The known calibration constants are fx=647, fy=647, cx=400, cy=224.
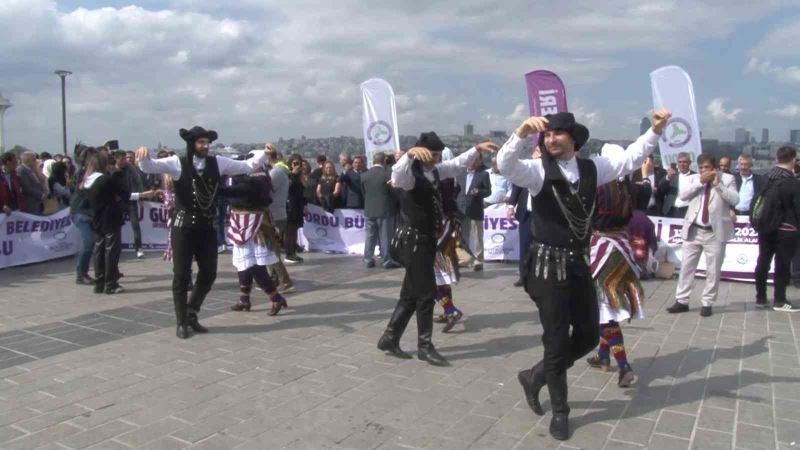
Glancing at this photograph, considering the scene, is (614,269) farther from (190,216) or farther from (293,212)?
(293,212)

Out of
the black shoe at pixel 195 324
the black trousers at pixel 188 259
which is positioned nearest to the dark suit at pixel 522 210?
the black trousers at pixel 188 259

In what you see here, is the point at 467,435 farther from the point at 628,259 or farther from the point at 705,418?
the point at 628,259

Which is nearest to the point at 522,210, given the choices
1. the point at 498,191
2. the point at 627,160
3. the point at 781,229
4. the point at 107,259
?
the point at 498,191

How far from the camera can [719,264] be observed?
721 cm

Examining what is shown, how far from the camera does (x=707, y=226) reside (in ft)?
23.8

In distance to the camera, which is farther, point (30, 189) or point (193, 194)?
point (30, 189)

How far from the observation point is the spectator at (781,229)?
295 inches

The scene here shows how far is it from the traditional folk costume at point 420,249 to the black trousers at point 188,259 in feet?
6.70

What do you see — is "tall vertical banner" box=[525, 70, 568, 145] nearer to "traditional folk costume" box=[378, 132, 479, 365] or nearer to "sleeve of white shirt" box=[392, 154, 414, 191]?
"traditional folk costume" box=[378, 132, 479, 365]

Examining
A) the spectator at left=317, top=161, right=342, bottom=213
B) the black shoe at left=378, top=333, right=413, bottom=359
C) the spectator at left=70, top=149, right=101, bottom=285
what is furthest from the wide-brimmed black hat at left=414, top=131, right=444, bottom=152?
the spectator at left=317, top=161, right=342, bottom=213

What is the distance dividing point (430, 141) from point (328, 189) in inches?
280

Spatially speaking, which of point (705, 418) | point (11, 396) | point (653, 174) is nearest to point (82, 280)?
point (11, 396)

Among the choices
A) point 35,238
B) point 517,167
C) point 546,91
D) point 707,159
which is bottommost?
point 35,238

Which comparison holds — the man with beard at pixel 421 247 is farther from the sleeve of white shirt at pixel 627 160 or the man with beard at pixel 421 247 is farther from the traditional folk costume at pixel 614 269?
the sleeve of white shirt at pixel 627 160
